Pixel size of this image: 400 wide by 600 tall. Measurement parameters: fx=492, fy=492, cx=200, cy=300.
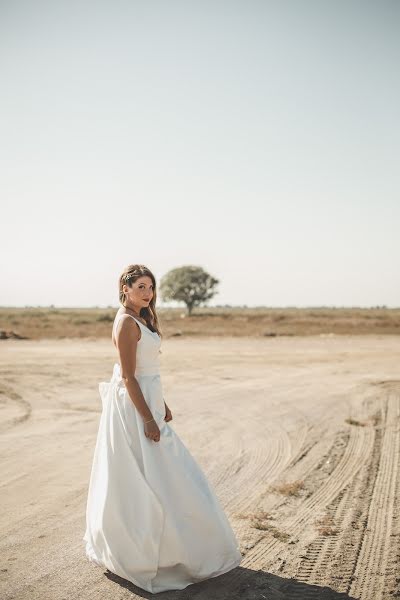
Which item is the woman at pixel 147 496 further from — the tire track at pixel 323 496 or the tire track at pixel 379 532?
the tire track at pixel 379 532

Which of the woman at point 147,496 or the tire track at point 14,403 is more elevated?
the woman at point 147,496

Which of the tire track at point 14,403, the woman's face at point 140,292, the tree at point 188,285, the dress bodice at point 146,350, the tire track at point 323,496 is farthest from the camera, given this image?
the tree at point 188,285

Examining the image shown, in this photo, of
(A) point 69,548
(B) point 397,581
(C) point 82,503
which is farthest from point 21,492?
(B) point 397,581

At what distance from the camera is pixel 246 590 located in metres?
3.43

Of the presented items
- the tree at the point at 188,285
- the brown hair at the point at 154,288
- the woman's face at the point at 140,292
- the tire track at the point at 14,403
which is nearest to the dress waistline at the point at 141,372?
the brown hair at the point at 154,288

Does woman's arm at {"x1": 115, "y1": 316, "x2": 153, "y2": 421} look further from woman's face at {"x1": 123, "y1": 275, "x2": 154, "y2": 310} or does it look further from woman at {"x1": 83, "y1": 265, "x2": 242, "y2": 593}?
woman's face at {"x1": 123, "y1": 275, "x2": 154, "y2": 310}

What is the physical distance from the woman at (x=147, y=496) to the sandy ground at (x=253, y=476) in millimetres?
185

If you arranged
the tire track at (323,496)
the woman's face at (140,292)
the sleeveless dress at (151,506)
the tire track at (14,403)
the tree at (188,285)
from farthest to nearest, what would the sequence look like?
the tree at (188,285), the tire track at (14,403), the tire track at (323,496), the woman's face at (140,292), the sleeveless dress at (151,506)

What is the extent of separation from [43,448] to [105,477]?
12.4 ft

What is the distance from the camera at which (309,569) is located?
3.75 meters

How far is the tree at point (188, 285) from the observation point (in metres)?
69.4

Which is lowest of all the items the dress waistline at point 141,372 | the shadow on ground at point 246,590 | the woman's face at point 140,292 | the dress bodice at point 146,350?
the shadow on ground at point 246,590

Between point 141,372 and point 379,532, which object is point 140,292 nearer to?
point 141,372

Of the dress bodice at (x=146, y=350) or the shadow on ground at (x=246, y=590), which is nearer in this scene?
the shadow on ground at (x=246, y=590)
